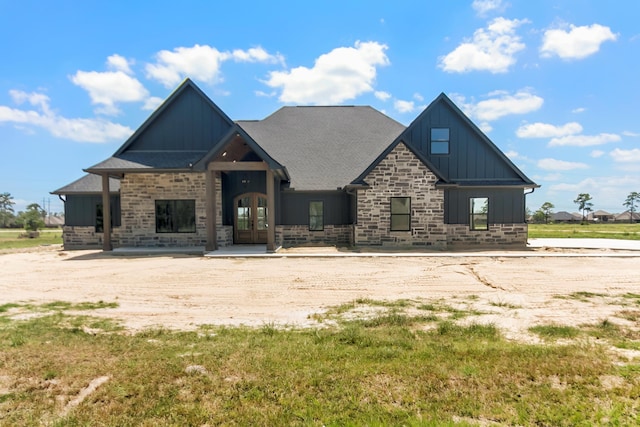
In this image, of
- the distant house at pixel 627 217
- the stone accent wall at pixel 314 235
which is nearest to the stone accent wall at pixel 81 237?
the stone accent wall at pixel 314 235

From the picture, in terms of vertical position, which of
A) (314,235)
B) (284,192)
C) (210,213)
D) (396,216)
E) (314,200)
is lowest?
(314,235)

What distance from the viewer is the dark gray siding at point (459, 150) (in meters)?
17.1

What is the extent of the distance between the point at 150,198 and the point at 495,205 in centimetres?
1742

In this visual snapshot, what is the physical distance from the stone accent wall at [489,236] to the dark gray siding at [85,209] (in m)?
17.5

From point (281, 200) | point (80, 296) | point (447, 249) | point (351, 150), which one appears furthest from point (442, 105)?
point (80, 296)

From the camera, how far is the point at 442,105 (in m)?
17.1

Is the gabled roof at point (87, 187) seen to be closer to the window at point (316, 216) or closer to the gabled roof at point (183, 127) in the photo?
the gabled roof at point (183, 127)

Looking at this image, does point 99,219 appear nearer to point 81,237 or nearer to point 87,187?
point 81,237

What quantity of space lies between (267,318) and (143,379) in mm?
2569

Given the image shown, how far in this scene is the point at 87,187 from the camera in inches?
712

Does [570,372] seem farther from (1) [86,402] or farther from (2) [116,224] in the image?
(2) [116,224]

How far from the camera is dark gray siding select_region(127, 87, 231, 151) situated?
17312 mm

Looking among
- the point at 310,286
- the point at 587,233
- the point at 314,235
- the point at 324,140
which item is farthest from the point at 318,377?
the point at 587,233

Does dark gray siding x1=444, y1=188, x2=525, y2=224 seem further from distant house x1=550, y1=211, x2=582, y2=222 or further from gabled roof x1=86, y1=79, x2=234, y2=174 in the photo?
distant house x1=550, y1=211, x2=582, y2=222
